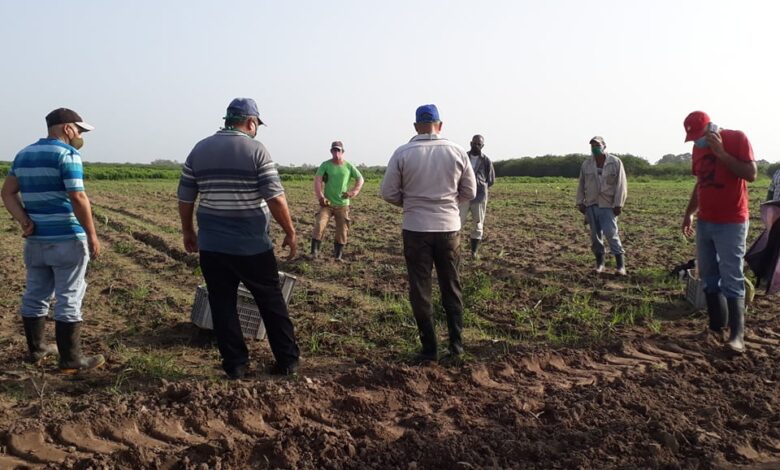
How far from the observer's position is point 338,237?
9.57 m

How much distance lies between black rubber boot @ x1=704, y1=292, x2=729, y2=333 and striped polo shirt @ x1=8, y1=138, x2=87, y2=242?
16.4 feet

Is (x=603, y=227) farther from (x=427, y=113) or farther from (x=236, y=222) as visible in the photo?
(x=236, y=222)

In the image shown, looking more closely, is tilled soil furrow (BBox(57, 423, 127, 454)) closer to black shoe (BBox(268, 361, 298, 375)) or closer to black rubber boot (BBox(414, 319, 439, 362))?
black shoe (BBox(268, 361, 298, 375))

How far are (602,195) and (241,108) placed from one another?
5144 mm

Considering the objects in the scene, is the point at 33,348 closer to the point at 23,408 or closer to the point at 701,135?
the point at 23,408

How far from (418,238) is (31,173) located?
108 inches

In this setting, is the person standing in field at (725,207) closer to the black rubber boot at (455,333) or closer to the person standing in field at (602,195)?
the black rubber boot at (455,333)

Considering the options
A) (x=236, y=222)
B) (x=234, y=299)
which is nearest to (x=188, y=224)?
(x=236, y=222)

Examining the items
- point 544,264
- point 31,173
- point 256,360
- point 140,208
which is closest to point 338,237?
point 544,264

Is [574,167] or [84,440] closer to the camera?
[84,440]

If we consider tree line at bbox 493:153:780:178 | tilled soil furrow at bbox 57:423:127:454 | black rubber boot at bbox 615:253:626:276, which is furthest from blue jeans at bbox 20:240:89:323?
tree line at bbox 493:153:780:178

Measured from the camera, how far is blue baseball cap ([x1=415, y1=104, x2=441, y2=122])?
16.0 ft

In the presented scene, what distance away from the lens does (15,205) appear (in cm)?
467

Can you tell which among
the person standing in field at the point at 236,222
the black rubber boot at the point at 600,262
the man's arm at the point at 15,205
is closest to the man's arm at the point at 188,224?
the person standing in field at the point at 236,222
